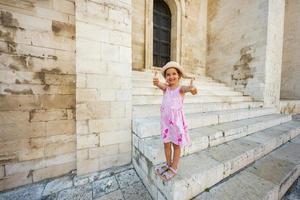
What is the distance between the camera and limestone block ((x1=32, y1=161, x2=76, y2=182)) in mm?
1951

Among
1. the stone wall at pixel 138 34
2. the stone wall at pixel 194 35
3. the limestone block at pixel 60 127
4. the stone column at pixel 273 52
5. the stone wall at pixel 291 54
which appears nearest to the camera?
the limestone block at pixel 60 127

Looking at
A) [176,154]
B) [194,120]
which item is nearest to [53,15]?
[176,154]

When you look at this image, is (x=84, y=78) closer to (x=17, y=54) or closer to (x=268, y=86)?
(x=17, y=54)

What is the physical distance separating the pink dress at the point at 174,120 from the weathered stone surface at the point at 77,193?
1.26 m

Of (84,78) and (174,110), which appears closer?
(174,110)

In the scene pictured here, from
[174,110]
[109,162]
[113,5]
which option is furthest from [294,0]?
[109,162]

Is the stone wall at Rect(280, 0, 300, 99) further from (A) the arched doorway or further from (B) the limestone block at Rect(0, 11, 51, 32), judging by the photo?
(B) the limestone block at Rect(0, 11, 51, 32)

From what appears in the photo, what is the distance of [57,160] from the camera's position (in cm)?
205

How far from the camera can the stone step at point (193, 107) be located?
2445mm

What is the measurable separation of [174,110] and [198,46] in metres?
6.41

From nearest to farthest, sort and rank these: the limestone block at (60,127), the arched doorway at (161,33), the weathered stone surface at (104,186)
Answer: the weathered stone surface at (104,186) < the limestone block at (60,127) < the arched doorway at (161,33)

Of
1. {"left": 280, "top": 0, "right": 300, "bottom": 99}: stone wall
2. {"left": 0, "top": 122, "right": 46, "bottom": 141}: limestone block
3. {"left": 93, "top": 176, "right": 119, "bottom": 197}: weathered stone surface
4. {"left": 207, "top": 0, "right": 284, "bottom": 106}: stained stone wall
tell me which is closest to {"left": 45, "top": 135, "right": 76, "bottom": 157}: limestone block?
{"left": 0, "top": 122, "right": 46, "bottom": 141}: limestone block

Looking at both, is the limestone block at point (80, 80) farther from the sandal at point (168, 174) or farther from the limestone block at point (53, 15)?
the sandal at point (168, 174)

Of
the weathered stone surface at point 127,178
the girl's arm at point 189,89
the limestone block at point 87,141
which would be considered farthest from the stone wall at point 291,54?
the limestone block at point 87,141
